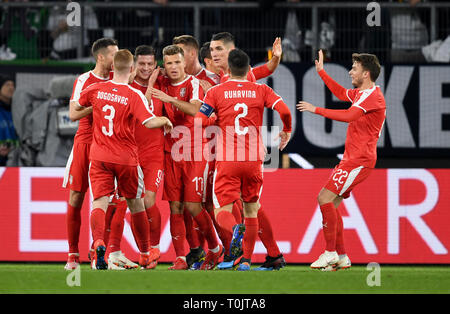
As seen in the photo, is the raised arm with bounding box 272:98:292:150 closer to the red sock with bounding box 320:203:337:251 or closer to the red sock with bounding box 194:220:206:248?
the red sock with bounding box 320:203:337:251

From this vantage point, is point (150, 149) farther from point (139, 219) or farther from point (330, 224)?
point (330, 224)

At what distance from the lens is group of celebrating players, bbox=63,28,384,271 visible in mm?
7809

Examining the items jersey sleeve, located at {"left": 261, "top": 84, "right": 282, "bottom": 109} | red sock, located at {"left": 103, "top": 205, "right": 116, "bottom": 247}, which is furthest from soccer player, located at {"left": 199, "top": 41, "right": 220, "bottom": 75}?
red sock, located at {"left": 103, "top": 205, "right": 116, "bottom": 247}

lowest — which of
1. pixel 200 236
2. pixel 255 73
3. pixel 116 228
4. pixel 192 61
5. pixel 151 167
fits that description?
pixel 200 236

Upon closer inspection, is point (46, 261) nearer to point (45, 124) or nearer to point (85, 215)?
point (85, 215)

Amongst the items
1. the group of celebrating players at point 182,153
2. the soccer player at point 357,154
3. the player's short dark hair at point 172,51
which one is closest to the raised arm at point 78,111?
the group of celebrating players at point 182,153

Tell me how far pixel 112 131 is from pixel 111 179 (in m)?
0.48

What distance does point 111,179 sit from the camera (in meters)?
7.93

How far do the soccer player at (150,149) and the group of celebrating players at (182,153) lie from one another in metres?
0.01

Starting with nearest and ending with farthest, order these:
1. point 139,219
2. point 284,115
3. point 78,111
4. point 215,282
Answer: point 215,282 → point 284,115 → point 78,111 → point 139,219

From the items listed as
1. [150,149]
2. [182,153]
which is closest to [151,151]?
[150,149]

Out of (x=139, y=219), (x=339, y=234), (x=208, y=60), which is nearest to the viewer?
(x=139, y=219)

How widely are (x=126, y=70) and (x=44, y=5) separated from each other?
219 inches

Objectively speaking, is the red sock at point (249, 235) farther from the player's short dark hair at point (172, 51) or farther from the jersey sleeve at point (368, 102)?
the player's short dark hair at point (172, 51)
